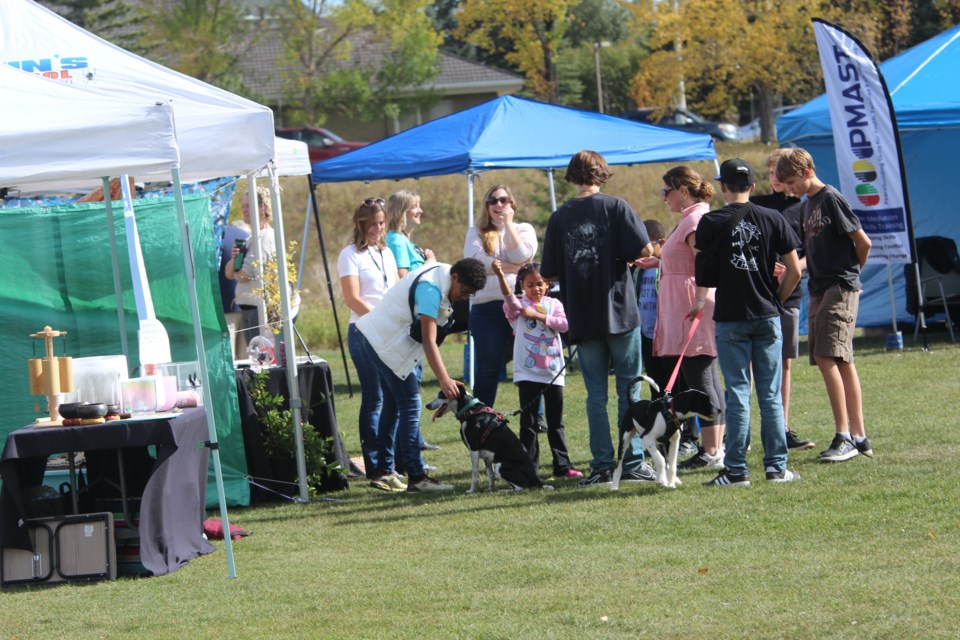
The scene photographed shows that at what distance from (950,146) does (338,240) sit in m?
15.6

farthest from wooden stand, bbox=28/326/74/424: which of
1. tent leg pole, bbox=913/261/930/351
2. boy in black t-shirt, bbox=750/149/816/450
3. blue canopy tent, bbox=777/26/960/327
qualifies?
blue canopy tent, bbox=777/26/960/327

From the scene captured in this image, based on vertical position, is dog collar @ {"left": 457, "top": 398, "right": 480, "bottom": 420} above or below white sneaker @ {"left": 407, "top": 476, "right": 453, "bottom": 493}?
above

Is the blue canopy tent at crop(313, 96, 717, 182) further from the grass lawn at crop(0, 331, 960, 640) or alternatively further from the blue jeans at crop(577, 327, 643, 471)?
the grass lawn at crop(0, 331, 960, 640)

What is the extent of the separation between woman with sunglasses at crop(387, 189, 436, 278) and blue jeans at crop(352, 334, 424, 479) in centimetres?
106

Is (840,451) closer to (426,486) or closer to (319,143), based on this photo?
(426,486)

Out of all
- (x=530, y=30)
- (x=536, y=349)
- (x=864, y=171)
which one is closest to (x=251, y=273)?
(x=536, y=349)

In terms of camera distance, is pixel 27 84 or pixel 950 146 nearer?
pixel 27 84

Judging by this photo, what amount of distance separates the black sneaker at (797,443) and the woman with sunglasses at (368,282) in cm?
236

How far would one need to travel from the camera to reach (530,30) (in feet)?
124

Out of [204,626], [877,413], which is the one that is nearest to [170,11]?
[877,413]

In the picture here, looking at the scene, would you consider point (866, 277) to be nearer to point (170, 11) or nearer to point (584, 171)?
point (584, 171)

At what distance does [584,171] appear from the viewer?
6.66 meters

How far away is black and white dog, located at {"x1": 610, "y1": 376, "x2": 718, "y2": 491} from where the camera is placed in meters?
6.35

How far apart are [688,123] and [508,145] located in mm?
25608
